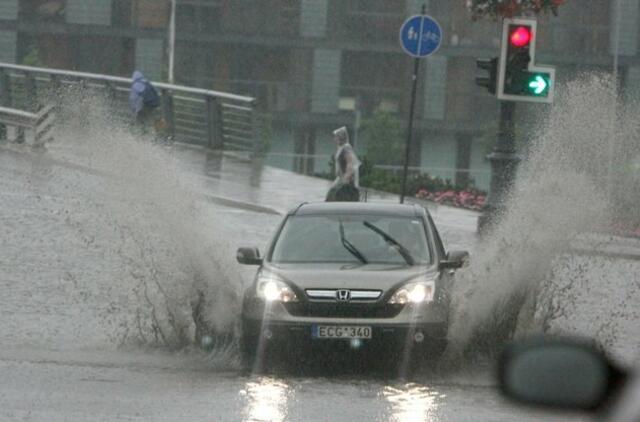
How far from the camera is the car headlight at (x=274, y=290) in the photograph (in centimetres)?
1245

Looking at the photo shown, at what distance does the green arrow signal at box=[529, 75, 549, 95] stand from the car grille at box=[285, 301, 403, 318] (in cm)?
915

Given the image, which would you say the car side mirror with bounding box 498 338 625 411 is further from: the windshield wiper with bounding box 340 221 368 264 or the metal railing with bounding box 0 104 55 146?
the metal railing with bounding box 0 104 55 146

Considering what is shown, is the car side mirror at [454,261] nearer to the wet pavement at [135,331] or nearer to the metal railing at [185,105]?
the wet pavement at [135,331]

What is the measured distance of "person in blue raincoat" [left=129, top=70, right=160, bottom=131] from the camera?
35.6 m

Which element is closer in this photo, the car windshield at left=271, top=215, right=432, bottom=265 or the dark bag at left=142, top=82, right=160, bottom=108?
the car windshield at left=271, top=215, right=432, bottom=265

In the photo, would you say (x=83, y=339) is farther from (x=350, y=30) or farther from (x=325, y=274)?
(x=350, y=30)

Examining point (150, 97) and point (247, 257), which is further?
point (150, 97)

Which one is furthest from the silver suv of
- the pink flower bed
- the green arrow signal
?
the pink flower bed

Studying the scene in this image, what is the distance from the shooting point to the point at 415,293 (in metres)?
12.5

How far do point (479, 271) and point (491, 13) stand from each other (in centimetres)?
811

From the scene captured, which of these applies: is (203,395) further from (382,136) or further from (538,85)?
(382,136)

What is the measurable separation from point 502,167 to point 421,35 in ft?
9.90

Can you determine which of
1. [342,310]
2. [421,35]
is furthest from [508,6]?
[342,310]

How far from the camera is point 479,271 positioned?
15.3m
